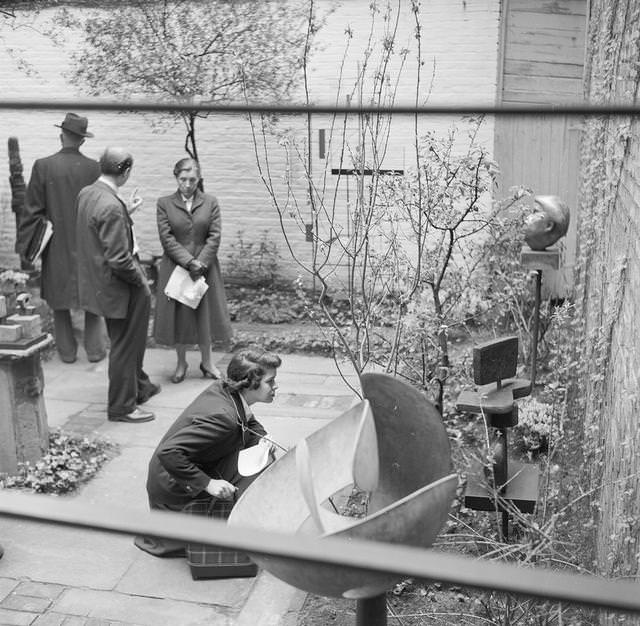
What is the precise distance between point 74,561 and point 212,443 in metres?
0.92

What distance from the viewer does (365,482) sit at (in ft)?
7.28

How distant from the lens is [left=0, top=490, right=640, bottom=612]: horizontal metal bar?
833 millimetres

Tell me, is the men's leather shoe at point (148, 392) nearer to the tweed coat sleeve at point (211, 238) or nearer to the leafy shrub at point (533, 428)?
the tweed coat sleeve at point (211, 238)

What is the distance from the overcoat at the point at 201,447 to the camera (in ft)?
14.2

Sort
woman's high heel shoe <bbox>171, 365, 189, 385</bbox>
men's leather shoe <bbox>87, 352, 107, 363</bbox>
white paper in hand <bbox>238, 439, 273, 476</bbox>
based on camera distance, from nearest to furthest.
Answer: white paper in hand <bbox>238, 439, 273, 476</bbox>
woman's high heel shoe <bbox>171, 365, 189, 385</bbox>
men's leather shoe <bbox>87, 352, 107, 363</bbox>

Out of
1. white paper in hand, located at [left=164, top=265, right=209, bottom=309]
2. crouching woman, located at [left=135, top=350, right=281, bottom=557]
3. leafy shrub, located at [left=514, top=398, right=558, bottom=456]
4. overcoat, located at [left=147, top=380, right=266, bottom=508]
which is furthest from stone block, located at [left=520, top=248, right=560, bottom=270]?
white paper in hand, located at [left=164, top=265, right=209, bottom=309]

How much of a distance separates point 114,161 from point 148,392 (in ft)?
Answer: 5.26

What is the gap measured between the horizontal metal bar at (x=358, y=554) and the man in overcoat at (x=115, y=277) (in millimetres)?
4815

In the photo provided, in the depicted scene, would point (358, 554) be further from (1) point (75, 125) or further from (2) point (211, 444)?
(1) point (75, 125)

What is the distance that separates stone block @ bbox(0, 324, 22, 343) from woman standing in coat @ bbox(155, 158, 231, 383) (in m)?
1.73

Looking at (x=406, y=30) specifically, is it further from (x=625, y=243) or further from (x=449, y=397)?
(x=625, y=243)

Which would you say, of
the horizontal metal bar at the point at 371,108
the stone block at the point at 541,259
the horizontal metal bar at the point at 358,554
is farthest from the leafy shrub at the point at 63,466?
the horizontal metal bar at the point at 358,554

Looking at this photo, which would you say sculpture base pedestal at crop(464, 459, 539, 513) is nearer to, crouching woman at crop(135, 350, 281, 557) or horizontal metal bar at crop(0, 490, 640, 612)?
crouching woman at crop(135, 350, 281, 557)

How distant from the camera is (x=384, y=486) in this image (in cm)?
257
